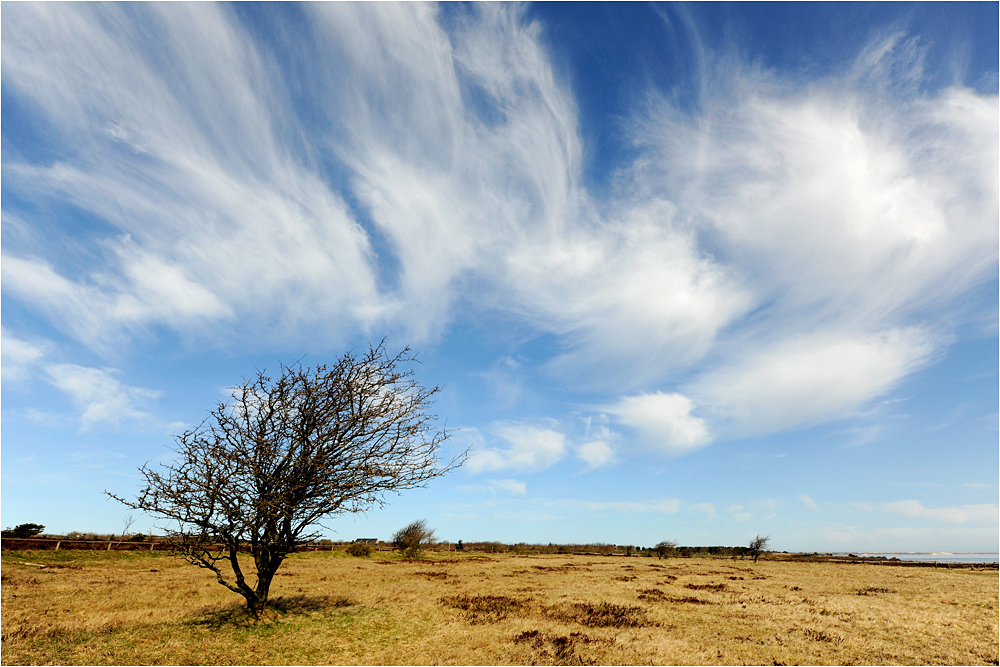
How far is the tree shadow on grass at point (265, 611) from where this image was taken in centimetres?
1405

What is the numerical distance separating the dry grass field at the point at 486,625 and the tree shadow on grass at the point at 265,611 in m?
0.08

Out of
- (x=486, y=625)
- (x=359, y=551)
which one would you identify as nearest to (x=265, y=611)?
(x=486, y=625)

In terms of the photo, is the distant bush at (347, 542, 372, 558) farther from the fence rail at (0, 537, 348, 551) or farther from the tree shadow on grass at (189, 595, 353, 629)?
the tree shadow on grass at (189, 595, 353, 629)

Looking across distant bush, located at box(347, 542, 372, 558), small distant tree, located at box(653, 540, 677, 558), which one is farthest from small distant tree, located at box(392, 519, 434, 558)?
small distant tree, located at box(653, 540, 677, 558)

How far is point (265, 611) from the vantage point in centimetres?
1455

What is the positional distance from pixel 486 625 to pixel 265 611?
6.91 metres

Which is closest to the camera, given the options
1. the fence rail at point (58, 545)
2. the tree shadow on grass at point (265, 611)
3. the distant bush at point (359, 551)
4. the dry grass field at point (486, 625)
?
the dry grass field at point (486, 625)

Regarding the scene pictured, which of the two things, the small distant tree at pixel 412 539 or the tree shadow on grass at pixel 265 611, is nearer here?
the tree shadow on grass at pixel 265 611

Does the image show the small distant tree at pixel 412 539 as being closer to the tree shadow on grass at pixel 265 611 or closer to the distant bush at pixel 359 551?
the distant bush at pixel 359 551

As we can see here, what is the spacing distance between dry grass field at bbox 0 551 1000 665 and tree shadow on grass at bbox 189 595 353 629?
83 mm

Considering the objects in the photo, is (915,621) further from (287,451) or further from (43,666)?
(43,666)

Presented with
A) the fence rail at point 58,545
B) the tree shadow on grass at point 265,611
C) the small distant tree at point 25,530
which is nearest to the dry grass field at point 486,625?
the tree shadow on grass at point 265,611

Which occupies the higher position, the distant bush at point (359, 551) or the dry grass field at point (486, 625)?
the distant bush at point (359, 551)

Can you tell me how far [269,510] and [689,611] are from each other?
15826 millimetres
